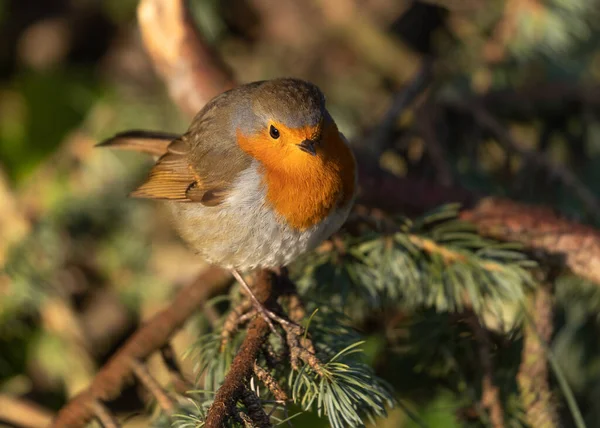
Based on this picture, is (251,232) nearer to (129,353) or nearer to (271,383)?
(129,353)

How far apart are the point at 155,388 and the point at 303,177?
0.65 metres

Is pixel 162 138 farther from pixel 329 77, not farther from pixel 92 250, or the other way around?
pixel 329 77

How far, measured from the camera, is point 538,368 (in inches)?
72.1

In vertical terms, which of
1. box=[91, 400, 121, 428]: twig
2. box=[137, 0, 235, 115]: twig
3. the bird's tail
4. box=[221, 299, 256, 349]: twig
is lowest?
box=[91, 400, 121, 428]: twig

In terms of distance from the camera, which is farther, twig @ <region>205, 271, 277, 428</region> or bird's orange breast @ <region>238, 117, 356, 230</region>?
bird's orange breast @ <region>238, 117, 356, 230</region>

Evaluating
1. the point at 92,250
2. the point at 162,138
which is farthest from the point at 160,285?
the point at 162,138

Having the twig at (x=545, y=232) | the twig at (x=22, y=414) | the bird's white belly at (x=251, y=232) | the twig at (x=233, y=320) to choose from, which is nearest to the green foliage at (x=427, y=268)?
the twig at (x=545, y=232)

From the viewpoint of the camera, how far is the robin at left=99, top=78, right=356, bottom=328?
5.97ft

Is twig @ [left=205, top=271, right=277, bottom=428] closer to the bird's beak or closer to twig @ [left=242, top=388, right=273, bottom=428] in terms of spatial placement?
twig @ [left=242, top=388, right=273, bottom=428]

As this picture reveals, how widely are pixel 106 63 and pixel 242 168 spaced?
2316 mm

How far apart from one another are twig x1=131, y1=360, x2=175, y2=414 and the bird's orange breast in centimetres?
53

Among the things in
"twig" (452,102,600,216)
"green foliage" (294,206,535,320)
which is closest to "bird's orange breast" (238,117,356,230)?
"green foliage" (294,206,535,320)

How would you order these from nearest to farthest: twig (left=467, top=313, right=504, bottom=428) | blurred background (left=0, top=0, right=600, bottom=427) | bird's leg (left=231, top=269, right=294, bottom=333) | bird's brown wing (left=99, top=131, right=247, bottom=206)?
bird's leg (left=231, top=269, right=294, bottom=333)
twig (left=467, top=313, right=504, bottom=428)
bird's brown wing (left=99, top=131, right=247, bottom=206)
blurred background (left=0, top=0, right=600, bottom=427)

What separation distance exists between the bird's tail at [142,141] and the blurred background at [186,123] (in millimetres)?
636
